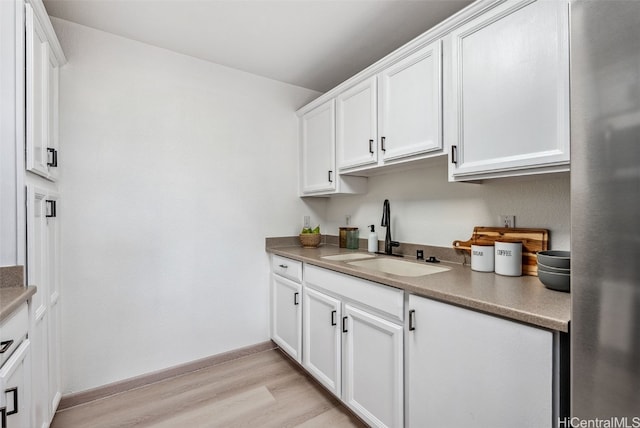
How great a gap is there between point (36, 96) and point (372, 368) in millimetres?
2069

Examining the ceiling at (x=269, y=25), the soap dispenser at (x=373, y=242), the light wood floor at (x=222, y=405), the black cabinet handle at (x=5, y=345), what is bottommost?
the light wood floor at (x=222, y=405)

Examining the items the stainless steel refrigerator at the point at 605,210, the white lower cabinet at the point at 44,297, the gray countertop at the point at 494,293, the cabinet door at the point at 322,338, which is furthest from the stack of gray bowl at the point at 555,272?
the white lower cabinet at the point at 44,297

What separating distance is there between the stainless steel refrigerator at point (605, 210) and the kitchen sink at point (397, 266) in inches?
38.3

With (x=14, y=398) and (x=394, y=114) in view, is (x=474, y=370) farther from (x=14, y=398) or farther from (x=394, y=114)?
(x=14, y=398)

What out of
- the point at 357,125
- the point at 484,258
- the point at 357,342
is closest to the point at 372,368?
the point at 357,342

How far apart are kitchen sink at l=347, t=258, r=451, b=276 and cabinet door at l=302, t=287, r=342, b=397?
1.06 ft

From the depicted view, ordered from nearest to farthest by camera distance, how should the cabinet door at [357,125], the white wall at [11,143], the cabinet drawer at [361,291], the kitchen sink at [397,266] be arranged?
the white wall at [11,143] < the cabinet drawer at [361,291] < the kitchen sink at [397,266] < the cabinet door at [357,125]

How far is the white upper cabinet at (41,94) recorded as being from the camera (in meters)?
1.26

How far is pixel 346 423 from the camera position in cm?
165

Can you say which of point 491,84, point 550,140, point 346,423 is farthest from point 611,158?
point 346,423

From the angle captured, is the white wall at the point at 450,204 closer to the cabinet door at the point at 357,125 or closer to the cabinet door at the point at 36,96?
the cabinet door at the point at 357,125

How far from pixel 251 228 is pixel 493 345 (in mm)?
1931

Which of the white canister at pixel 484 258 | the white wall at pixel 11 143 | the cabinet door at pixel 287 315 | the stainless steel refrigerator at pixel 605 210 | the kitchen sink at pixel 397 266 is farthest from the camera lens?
the cabinet door at pixel 287 315

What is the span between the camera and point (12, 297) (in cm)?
107
